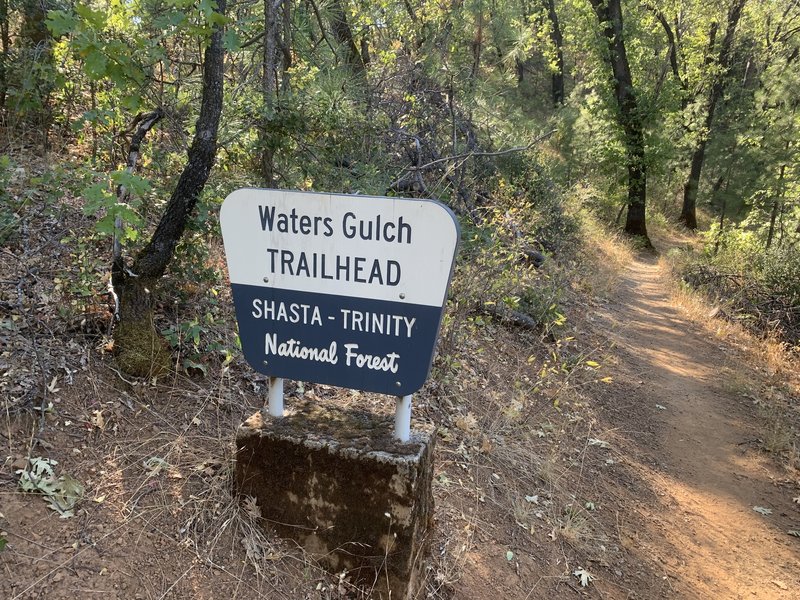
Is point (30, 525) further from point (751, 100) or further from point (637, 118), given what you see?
point (751, 100)

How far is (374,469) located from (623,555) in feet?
7.48

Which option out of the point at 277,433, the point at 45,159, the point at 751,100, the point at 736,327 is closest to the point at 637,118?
the point at 751,100

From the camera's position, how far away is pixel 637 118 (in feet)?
58.3

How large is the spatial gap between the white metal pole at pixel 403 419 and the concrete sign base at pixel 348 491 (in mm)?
35

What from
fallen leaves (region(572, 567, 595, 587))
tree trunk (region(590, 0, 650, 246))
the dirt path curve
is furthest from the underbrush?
fallen leaves (region(572, 567, 595, 587))

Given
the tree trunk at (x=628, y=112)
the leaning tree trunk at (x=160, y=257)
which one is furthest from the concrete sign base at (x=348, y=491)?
the tree trunk at (x=628, y=112)

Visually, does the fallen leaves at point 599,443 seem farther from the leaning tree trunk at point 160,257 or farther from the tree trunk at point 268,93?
the leaning tree trunk at point 160,257

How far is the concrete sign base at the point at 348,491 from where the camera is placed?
2164mm

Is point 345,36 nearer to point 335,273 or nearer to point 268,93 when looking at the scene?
point 268,93

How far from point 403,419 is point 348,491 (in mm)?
366

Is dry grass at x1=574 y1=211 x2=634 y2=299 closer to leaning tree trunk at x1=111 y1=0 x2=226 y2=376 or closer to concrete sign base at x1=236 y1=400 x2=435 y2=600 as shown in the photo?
leaning tree trunk at x1=111 y1=0 x2=226 y2=376

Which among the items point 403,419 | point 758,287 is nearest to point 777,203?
point 758,287

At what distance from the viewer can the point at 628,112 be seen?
58.9ft

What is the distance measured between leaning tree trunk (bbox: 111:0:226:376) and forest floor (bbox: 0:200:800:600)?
0.15m
